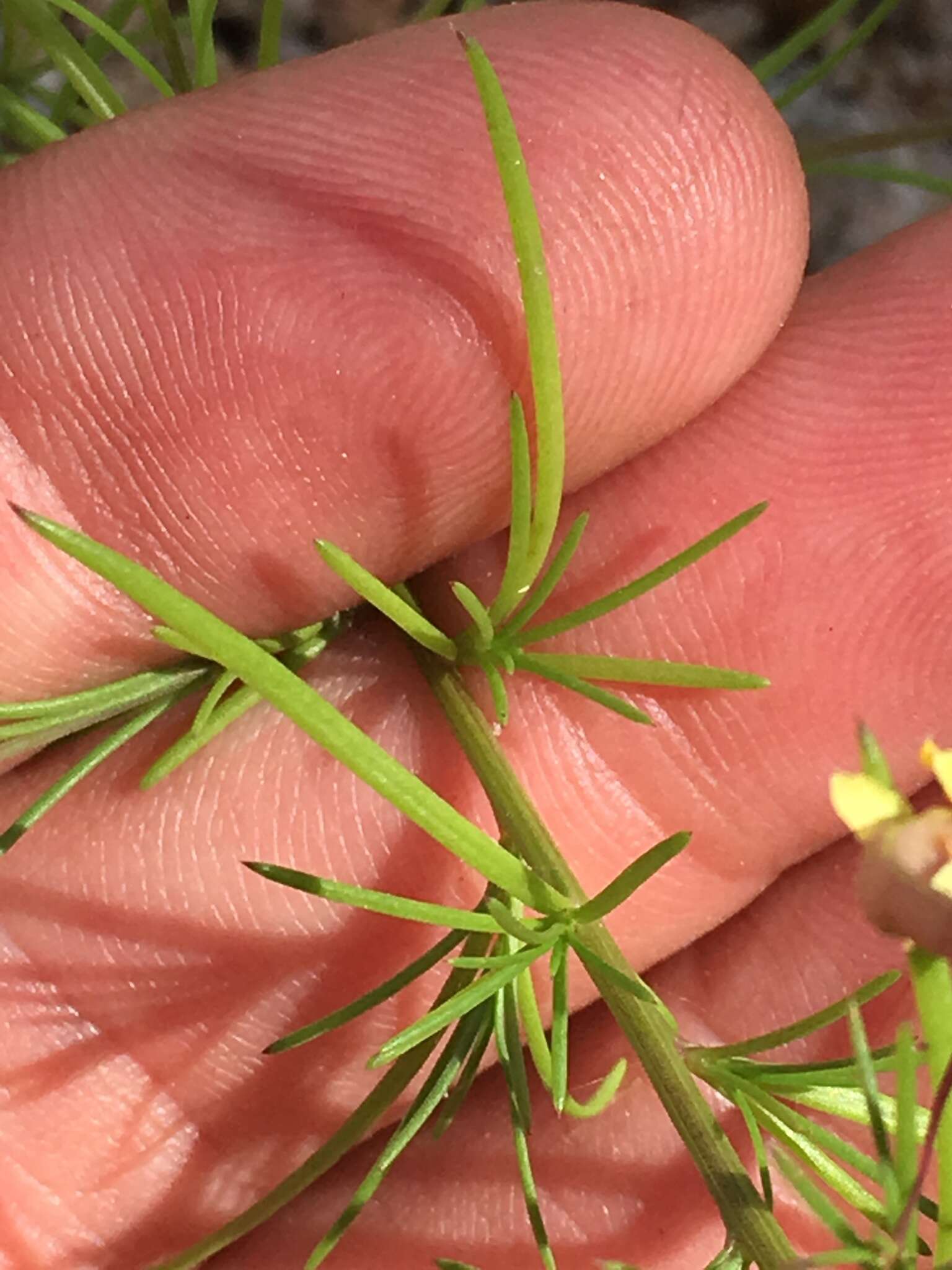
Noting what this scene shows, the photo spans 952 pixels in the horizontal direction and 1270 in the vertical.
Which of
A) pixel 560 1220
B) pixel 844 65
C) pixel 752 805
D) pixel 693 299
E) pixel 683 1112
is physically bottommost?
pixel 560 1220

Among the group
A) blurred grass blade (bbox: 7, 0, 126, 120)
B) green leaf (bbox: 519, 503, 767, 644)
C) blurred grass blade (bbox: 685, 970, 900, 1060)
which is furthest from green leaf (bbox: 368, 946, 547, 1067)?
blurred grass blade (bbox: 7, 0, 126, 120)

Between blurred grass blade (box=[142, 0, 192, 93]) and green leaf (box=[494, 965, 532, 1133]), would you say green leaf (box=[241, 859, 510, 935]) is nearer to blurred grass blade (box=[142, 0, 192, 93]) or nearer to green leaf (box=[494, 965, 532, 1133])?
green leaf (box=[494, 965, 532, 1133])

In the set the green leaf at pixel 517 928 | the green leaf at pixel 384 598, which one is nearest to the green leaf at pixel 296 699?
the green leaf at pixel 517 928

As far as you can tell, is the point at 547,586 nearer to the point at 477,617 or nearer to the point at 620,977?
the point at 477,617

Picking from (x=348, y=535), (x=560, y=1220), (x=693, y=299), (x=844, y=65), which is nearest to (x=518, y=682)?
(x=348, y=535)

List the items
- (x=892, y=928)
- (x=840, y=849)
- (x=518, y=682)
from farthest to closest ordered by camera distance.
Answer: (x=840, y=849) < (x=518, y=682) < (x=892, y=928)

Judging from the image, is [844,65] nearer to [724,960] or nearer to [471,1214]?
[724,960]
